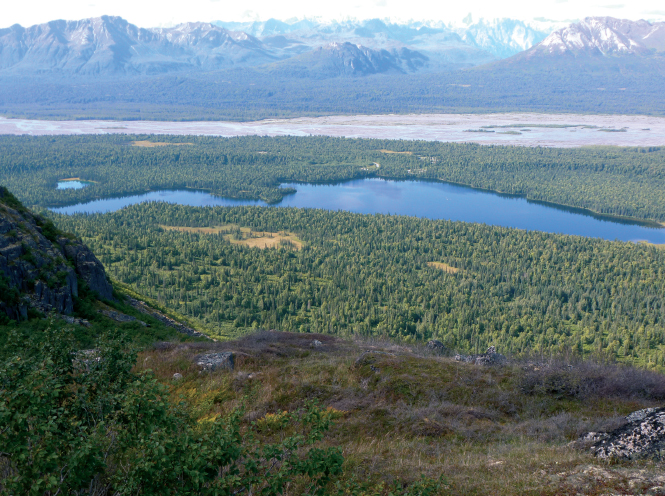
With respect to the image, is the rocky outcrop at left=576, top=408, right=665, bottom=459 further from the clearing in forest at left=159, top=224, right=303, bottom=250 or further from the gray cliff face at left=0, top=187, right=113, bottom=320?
the clearing in forest at left=159, top=224, right=303, bottom=250

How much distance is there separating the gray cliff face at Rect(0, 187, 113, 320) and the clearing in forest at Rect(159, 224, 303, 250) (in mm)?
89942

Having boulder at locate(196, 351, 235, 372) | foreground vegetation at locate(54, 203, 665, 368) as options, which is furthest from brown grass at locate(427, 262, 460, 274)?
boulder at locate(196, 351, 235, 372)

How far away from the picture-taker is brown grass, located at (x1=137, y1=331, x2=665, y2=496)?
15391 mm

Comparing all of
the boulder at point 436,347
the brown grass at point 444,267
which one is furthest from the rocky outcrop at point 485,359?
the brown grass at point 444,267

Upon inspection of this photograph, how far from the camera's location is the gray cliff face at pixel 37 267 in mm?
33875

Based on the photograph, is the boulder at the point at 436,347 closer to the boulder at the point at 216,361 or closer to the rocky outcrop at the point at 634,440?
the boulder at the point at 216,361

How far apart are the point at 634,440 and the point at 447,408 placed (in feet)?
28.6

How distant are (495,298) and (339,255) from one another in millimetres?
41277

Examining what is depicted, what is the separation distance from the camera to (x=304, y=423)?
1438 centimetres

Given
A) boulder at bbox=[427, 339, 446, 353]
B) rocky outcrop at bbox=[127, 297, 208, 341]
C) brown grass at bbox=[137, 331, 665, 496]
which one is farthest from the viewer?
rocky outcrop at bbox=[127, 297, 208, 341]

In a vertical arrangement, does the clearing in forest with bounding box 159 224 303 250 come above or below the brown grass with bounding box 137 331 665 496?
below

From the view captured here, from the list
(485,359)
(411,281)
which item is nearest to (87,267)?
(485,359)

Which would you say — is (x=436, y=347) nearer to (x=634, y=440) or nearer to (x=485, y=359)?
(x=485, y=359)

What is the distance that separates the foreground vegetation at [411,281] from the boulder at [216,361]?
105 ft
